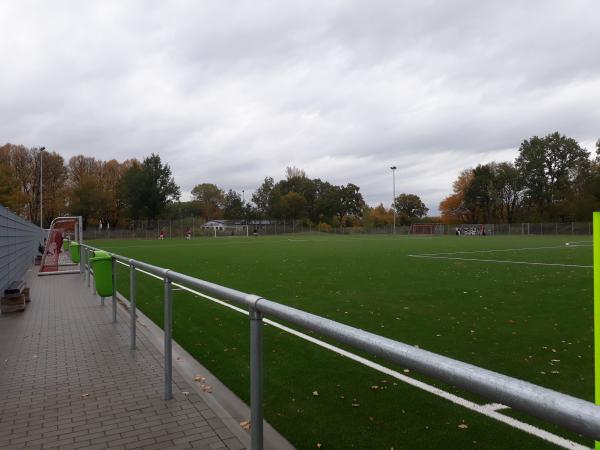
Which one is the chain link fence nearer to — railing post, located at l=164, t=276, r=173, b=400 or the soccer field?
the soccer field

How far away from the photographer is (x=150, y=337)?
7082 millimetres

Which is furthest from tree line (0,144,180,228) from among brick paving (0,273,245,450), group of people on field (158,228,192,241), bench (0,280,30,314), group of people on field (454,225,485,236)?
brick paving (0,273,245,450)

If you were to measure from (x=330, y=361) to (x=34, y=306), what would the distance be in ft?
23.5

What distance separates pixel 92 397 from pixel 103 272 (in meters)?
3.67


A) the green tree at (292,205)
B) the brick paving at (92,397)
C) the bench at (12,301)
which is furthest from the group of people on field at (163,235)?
the brick paving at (92,397)

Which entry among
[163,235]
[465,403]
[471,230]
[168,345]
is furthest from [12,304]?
[471,230]

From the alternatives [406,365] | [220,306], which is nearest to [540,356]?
[406,365]

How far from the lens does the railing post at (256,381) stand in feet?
9.07

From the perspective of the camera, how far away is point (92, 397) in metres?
4.68

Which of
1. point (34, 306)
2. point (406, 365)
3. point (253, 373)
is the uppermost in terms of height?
point (406, 365)

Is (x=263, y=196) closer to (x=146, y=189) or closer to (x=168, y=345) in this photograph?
(x=146, y=189)

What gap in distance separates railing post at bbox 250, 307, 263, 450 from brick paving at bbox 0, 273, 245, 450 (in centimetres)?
93

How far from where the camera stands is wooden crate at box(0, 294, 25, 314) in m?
9.05

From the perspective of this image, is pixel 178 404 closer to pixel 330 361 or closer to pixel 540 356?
pixel 330 361
